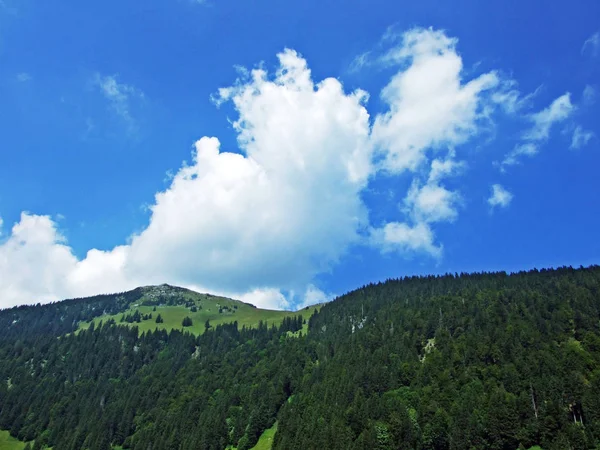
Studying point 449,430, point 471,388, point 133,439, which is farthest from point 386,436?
point 133,439

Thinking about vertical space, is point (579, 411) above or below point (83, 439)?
above

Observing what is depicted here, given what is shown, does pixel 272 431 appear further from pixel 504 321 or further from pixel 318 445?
pixel 504 321

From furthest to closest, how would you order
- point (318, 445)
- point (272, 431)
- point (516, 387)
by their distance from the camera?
point (272, 431) → point (516, 387) → point (318, 445)

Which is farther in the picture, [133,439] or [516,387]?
[133,439]

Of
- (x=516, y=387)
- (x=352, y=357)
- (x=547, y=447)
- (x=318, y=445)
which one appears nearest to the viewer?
(x=547, y=447)

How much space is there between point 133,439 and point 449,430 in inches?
5409

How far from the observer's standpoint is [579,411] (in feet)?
428

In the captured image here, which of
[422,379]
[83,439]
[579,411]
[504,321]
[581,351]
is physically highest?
[504,321]

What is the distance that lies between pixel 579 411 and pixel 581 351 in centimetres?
2848

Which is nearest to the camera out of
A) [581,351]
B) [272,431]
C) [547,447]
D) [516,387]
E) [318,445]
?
[547,447]

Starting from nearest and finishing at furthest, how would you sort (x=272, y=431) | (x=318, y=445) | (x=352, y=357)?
1. (x=318, y=445)
2. (x=272, y=431)
3. (x=352, y=357)

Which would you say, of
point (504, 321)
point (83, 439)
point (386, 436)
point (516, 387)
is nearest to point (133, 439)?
point (83, 439)

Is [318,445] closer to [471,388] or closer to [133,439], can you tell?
[471,388]

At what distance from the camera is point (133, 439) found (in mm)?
194000
